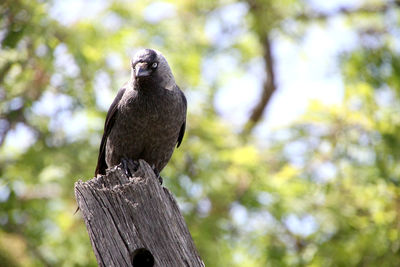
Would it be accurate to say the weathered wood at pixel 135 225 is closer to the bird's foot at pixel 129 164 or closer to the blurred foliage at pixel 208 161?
the bird's foot at pixel 129 164

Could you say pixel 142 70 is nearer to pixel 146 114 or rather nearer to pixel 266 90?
pixel 146 114

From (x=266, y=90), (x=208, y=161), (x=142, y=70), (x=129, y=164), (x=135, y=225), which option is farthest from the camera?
(x=266, y=90)

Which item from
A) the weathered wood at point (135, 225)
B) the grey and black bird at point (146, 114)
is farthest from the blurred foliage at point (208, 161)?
the weathered wood at point (135, 225)

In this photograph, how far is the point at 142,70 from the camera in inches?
186

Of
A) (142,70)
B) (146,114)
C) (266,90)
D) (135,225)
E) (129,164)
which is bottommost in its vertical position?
(135,225)

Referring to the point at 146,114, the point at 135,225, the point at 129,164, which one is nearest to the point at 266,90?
the point at 146,114

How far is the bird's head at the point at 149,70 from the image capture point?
4742 mm

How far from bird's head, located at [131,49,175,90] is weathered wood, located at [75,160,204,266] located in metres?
1.74

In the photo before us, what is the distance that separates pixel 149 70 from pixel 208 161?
3633mm

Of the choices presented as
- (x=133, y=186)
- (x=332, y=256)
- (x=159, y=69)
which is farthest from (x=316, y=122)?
(x=133, y=186)

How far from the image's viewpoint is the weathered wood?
9.75 feet

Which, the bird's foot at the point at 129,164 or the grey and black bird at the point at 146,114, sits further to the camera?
the grey and black bird at the point at 146,114

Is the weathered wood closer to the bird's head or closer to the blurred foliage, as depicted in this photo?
the bird's head

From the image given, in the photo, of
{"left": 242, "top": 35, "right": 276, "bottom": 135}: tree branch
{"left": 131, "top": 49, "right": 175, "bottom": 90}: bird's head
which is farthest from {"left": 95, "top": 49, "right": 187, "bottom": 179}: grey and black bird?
{"left": 242, "top": 35, "right": 276, "bottom": 135}: tree branch
